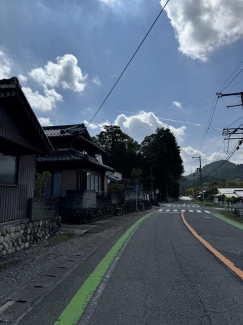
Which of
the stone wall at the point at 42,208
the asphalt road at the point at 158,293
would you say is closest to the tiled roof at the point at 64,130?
the stone wall at the point at 42,208

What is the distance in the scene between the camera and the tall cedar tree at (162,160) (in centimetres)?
6084

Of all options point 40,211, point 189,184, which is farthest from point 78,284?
point 189,184

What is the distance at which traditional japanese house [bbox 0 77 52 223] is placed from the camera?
786cm

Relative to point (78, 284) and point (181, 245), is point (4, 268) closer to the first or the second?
point (78, 284)

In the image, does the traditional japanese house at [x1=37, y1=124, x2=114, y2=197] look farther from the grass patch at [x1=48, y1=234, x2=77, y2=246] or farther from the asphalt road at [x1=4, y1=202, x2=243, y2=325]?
the asphalt road at [x1=4, y1=202, x2=243, y2=325]

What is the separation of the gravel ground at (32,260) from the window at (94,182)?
9.61 metres

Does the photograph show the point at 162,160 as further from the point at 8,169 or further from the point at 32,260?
the point at 32,260

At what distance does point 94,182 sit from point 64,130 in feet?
15.8

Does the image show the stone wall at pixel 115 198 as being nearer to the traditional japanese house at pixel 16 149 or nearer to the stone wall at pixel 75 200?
the stone wall at pixel 75 200

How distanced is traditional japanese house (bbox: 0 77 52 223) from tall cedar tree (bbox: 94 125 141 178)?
46.9m

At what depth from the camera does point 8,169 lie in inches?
324

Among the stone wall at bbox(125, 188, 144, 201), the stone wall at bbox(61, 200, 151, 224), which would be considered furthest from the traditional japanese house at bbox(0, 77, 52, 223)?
the stone wall at bbox(125, 188, 144, 201)

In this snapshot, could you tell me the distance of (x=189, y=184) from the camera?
175375 mm

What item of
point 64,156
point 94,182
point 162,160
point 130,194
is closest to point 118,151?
point 162,160
